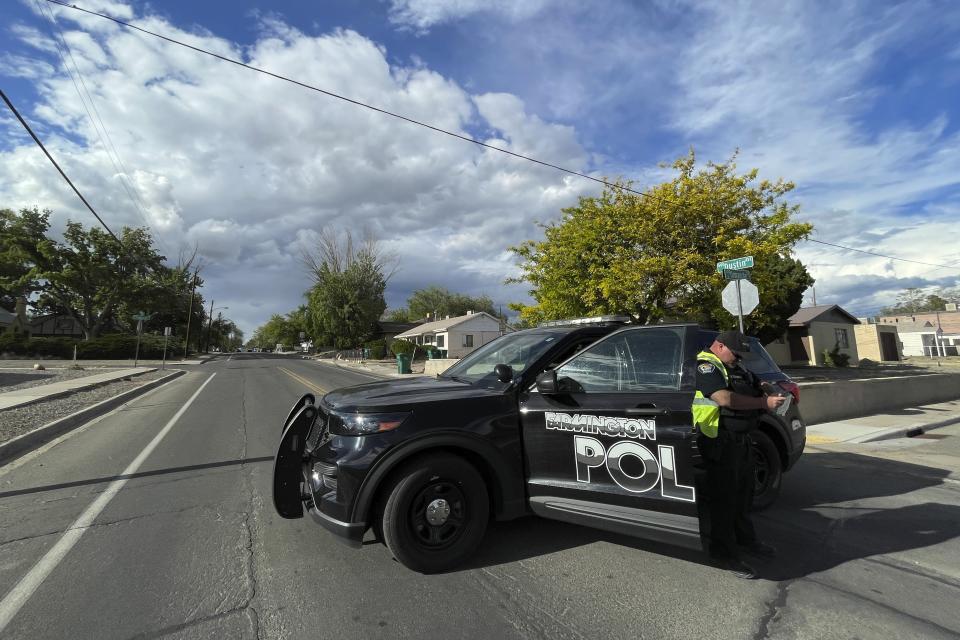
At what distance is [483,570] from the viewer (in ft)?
10.9

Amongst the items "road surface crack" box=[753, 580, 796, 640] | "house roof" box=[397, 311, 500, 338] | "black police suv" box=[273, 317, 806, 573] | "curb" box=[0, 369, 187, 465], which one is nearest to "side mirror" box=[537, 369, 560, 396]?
"black police suv" box=[273, 317, 806, 573]

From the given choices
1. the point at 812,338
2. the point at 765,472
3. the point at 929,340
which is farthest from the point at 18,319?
the point at 929,340

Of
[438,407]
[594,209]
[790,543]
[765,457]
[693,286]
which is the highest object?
[594,209]

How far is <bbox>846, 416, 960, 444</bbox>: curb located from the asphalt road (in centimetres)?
352

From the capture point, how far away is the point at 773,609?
2.90 m

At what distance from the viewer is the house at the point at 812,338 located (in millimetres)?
33656

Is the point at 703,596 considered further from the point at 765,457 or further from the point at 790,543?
the point at 765,457

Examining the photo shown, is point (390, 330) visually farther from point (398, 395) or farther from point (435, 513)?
point (435, 513)

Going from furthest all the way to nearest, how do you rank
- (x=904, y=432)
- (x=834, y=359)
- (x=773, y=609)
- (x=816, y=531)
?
1. (x=834, y=359)
2. (x=904, y=432)
3. (x=816, y=531)
4. (x=773, y=609)

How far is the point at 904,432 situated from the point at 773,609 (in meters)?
8.93

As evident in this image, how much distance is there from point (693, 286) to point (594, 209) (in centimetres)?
385

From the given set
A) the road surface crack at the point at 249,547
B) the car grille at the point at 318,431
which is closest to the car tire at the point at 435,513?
the car grille at the point at 318,431

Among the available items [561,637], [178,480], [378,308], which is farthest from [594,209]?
[378,308]

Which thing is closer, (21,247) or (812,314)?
(812,314)
